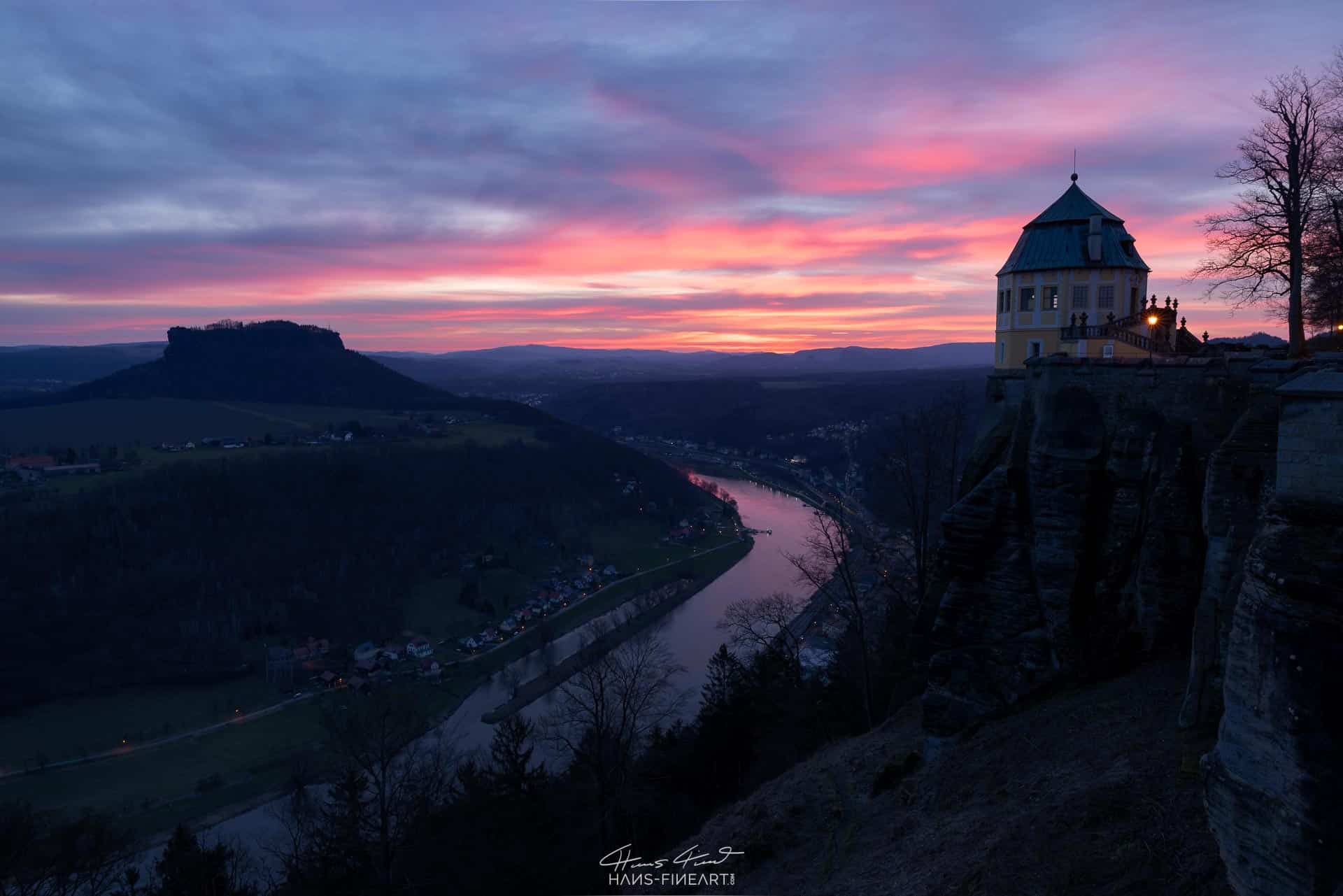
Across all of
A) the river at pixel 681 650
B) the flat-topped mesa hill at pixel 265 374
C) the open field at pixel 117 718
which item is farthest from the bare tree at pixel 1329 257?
the flat-topped mesa hill at pixel 265 374

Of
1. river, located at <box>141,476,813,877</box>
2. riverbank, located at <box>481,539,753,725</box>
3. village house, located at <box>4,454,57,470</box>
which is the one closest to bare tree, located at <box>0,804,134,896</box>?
river, located at <box>141,476,813,877</box>

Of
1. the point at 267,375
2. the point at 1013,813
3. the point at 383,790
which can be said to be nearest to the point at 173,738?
the point at 383,790

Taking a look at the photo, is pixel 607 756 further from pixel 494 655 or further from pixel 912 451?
pixel 494 655

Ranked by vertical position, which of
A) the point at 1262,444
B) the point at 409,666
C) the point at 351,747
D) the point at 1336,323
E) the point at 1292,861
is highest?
the point at 1336,323

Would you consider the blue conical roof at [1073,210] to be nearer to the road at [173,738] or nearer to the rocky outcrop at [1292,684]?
the rocky outcrop at [1292,684]

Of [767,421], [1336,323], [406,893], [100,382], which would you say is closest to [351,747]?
[406,893]

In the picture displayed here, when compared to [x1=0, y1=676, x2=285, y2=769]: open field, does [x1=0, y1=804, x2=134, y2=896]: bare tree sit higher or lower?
higher

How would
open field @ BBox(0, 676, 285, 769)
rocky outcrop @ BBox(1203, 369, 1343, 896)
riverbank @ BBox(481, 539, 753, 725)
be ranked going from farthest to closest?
1. riverbank @ BBox(481, 539, 753, 725)
2. open field @ BBox(0, 676, 285, 769)
3. rocky outcrop @ BBox(1203, 369, 1343, 896)

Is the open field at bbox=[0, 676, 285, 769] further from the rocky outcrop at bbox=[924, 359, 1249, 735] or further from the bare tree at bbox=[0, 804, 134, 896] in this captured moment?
the rocky outcrop at bbox=[924, 359, 1249, 735]
